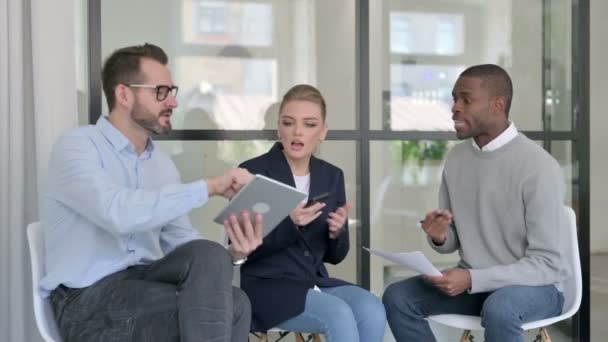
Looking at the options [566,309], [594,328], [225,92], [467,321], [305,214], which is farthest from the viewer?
[594,328]

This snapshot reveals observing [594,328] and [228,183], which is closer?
[228,183]

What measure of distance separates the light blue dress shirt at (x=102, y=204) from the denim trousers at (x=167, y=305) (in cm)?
10

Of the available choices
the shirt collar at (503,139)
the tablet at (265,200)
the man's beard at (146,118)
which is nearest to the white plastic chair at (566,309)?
the shirt collar at (503,139)

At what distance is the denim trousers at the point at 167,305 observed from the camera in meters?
1.67

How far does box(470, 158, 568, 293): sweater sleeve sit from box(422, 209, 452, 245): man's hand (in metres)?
0.22

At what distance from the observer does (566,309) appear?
242 cm

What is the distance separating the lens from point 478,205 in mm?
2438

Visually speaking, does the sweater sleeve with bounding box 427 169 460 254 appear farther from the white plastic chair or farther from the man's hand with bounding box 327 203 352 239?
the man's hand with bounding box 327 203 352 239

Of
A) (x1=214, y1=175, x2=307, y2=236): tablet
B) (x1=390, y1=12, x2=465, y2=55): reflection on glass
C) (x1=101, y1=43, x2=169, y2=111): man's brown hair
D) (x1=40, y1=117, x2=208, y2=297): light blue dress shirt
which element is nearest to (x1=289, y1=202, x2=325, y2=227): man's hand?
(x1=214, y1=175, x2=307, y2=236): tablet

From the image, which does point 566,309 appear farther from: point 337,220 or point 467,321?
point 337,220

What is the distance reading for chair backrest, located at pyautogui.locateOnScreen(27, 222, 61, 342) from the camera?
189cm

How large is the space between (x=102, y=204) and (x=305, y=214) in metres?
0.72

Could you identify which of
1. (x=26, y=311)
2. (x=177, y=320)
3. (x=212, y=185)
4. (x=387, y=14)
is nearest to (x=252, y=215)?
(x=212, y=185)

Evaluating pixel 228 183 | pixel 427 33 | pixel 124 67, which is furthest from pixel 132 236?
pixel 427 33
